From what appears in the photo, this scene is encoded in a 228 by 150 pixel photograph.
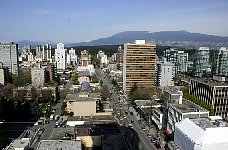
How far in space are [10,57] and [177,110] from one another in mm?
33544

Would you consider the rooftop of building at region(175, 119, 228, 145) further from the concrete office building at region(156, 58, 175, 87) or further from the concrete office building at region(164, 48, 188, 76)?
the concrete office building at region(164, 48, 188, 76)

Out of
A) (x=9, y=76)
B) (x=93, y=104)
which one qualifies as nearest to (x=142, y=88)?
(x=93, y=104)

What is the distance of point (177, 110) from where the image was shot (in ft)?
54.1

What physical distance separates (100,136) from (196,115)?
557 centimetres

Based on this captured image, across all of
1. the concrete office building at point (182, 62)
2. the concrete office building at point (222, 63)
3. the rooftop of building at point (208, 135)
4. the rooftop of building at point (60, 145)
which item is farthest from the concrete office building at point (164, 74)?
the rooftop of building at point (60, 145)

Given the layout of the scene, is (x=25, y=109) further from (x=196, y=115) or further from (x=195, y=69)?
(x=195, y=69)

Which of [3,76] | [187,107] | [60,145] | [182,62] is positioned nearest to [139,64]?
[187,107]

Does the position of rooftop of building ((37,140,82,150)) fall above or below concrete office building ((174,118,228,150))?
below

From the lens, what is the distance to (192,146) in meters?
12.0

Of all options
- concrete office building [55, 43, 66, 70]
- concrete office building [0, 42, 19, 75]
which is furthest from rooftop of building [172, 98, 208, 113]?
concrete office building [55, 43, 66, 70]

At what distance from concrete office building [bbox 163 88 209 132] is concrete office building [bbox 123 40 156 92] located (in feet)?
35.8

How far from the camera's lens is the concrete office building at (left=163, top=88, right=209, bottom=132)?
15.9 m

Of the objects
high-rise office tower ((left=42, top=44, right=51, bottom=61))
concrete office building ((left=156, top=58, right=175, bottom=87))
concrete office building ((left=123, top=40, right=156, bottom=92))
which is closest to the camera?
concrete office building ((left=123, top=40, right=156, bottom=92))

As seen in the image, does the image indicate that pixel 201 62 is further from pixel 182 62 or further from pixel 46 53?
pixel 46 53
